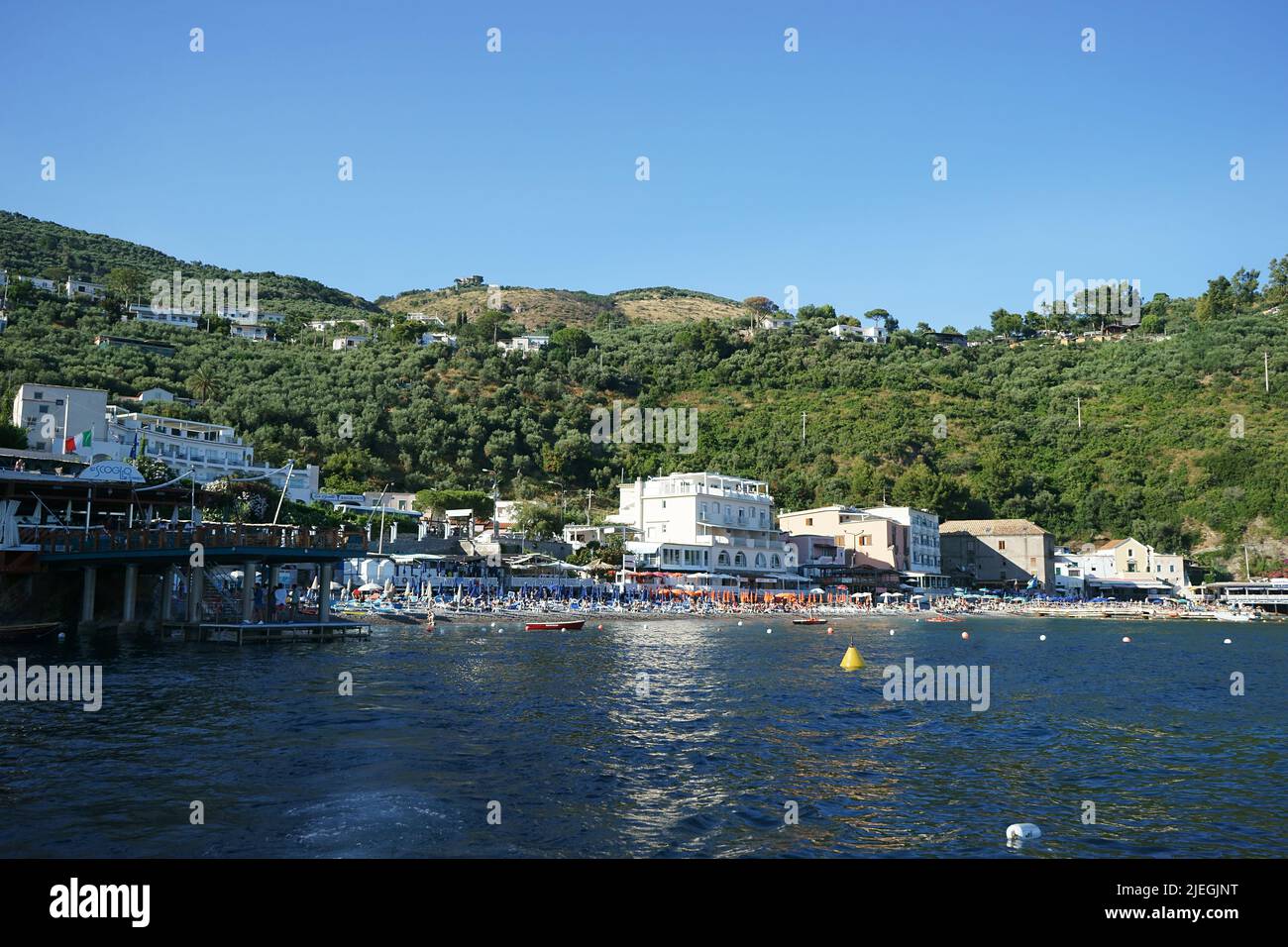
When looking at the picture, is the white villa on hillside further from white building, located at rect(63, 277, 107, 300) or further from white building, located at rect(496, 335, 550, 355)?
white building, located at rect(496, 335, 550, 355)

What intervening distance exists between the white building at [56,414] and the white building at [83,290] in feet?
203

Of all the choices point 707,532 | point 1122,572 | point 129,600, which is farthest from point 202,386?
point 1122,572

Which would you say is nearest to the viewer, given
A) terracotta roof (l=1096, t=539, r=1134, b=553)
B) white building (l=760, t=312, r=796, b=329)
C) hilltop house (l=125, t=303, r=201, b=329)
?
terracotta roof (l=1096, t=539, r=1134, b=553)

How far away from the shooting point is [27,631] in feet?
113

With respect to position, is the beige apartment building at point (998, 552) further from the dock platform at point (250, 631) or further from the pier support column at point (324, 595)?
the dock platform at point (250, 631)

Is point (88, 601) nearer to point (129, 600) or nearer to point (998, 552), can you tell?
point (129, 600)

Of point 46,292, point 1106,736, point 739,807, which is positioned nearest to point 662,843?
point 739,807

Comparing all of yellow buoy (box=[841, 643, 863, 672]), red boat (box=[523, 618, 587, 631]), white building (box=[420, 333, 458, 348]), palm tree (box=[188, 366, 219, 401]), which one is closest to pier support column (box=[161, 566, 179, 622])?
red boat (box=[523, 618, 587, 631])

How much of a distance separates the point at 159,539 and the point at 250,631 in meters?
5.06

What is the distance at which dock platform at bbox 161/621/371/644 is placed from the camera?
123 ft

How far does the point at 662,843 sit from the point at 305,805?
549 cm

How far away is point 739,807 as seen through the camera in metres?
14.5

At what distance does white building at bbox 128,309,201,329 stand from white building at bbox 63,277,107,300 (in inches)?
174
